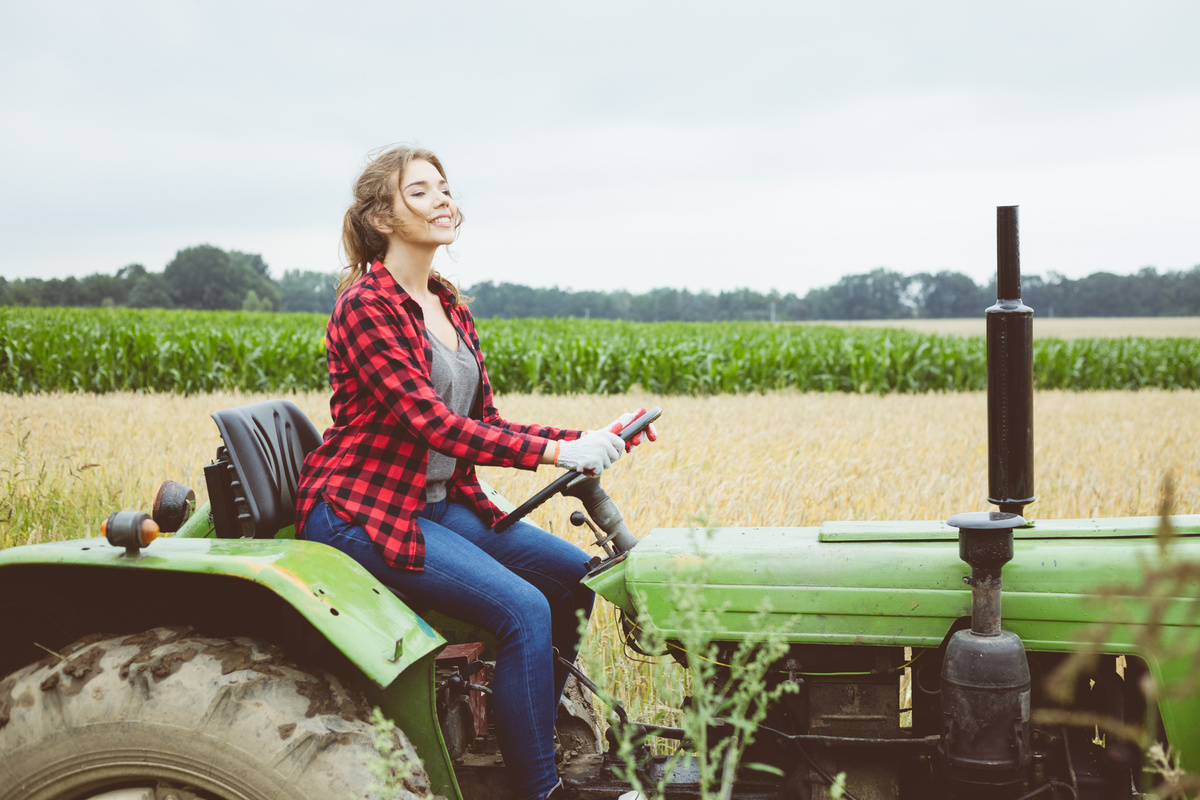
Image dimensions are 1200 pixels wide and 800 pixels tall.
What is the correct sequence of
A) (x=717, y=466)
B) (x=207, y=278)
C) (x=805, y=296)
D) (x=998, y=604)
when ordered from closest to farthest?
(x=998, y=604), (x=717, y=466), (x=207, y=278), (x=805, y=296)

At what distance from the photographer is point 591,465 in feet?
6.45

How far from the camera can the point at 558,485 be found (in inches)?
79.7

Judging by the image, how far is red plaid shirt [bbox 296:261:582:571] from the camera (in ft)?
6.71

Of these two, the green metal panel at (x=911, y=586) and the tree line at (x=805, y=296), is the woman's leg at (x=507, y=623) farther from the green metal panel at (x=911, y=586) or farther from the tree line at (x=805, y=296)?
the tree line at (x=805, y=296)

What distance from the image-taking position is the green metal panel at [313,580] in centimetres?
171

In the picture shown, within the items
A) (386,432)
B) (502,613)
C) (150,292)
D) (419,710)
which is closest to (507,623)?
(502,613)

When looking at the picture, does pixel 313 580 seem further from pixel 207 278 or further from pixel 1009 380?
pixel 207 278

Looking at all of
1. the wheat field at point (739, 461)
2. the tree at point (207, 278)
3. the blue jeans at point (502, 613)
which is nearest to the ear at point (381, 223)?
the blue jeans at point (502, 613)

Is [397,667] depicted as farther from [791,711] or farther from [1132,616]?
[1132,616]

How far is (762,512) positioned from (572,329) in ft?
56.5

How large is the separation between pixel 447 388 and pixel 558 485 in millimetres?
508

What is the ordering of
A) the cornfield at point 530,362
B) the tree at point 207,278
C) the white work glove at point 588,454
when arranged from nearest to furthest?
the white work glove at point 588,454 → the cornfield at point 530,362 → the tree at point 207,278

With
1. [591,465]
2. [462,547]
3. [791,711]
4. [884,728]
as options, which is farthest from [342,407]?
[884,728]

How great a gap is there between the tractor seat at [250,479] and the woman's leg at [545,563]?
1.38ft
